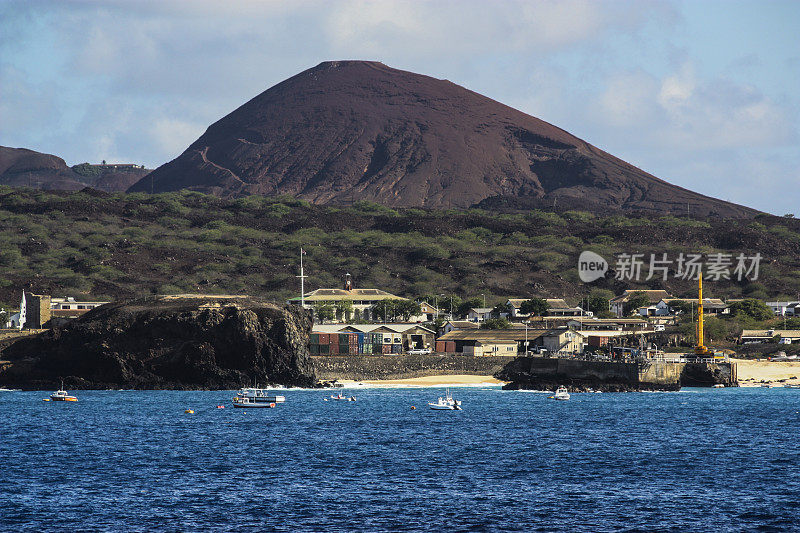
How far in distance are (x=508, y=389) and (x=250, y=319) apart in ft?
113

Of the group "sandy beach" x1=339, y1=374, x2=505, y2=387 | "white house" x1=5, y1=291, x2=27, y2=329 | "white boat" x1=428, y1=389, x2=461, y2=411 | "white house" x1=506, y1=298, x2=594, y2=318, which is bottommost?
"white boat" x1=428, y1=389, x2=461, y2=411

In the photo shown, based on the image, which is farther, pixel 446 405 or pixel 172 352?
pixel 172 352

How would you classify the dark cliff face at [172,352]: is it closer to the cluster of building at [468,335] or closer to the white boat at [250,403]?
the cluster of building at [468,335]

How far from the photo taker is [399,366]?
138m

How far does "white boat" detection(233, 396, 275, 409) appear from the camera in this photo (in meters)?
96.9

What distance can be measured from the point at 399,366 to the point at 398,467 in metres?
77.0

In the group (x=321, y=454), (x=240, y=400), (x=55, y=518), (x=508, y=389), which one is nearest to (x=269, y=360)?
(x=240, y=400)

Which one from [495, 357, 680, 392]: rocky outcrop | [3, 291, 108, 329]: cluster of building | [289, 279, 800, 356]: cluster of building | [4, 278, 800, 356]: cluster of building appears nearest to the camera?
[495, 357, 680, 392]: rocky outcrop

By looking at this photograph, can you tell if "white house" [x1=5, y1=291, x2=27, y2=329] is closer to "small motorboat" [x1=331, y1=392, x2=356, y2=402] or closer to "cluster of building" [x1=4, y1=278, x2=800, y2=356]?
"cluster of building" [x1=4, y1=278, x2=800, y2=356]

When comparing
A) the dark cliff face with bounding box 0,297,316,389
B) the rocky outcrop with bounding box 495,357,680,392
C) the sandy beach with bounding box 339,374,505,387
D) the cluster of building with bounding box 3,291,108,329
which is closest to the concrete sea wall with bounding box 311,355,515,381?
the sandy beach with bounding box 339,374,505,387

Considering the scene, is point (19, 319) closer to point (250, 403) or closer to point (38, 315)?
point (38, 315)

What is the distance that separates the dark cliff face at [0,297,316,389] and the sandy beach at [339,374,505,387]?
13.3 m

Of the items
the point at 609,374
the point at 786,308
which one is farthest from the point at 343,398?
the point at 786,308

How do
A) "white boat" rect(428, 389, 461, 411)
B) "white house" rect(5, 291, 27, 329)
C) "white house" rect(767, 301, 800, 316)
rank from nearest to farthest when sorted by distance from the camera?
"white boat" rect(428, 389, 461, 411) → "white house" rect(5, 291, 27, 329) → "white house" rect(767, 301, 800, 316)
